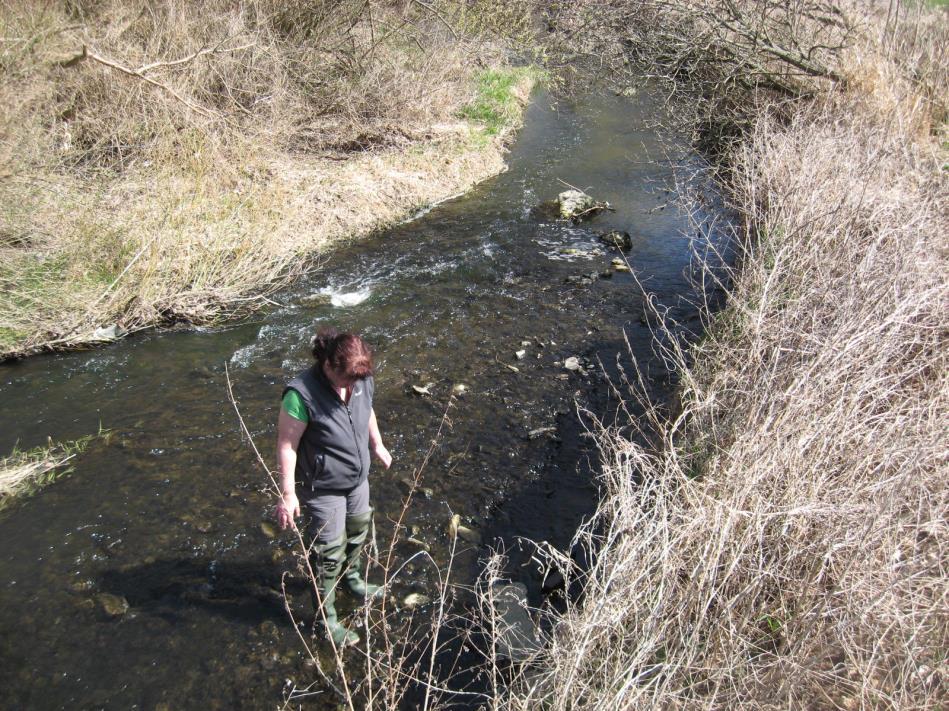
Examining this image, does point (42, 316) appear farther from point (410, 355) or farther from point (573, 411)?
point (573, 411)

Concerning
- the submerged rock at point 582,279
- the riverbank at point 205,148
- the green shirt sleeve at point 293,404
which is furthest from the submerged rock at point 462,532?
the submerged rock at point 582,279

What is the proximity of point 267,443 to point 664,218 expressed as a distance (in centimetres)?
772

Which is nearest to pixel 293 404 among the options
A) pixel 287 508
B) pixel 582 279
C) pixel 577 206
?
pixel 287 508

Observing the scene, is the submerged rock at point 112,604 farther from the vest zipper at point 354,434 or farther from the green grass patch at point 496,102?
the green grass patch at point 496,102

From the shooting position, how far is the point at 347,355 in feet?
10.4

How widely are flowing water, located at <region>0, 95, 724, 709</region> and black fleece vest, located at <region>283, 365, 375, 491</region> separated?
1.17 metres

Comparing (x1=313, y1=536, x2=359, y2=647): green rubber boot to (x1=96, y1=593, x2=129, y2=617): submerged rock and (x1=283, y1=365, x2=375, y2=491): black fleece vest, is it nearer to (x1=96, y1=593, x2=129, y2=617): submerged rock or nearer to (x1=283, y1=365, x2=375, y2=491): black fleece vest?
(x1=283, y1=365, x2=375, y2=491): black fleece vest

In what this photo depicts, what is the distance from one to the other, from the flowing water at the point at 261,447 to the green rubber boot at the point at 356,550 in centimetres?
32

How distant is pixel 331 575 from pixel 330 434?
88 cm

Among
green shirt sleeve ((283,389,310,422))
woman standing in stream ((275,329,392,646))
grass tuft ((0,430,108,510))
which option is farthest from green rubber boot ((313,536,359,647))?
grass tuft ((0,430,108,510))

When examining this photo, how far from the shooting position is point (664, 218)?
36.0 ft

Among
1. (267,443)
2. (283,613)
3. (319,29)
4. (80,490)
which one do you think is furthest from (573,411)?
(319,29)

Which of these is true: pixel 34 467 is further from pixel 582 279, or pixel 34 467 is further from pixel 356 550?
pixel 582 279

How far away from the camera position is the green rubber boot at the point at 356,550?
3809 millimetres
